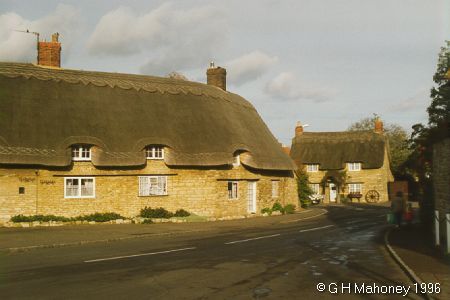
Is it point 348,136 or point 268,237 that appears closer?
point 268,237

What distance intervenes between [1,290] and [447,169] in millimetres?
12318

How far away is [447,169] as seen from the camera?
1502 cm

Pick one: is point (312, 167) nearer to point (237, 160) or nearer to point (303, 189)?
point (303, 189)

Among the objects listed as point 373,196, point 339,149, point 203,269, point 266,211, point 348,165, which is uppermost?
point 339,149

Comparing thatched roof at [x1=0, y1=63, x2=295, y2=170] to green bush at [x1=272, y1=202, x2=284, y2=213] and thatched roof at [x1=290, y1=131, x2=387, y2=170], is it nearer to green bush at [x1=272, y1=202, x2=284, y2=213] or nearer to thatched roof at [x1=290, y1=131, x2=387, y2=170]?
green bush at [x1=272, y1=202, x2=284, y2=213]

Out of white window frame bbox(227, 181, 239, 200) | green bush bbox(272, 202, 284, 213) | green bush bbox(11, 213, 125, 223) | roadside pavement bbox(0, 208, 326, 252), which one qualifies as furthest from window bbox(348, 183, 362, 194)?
green bush bbox(11, 213, 125, 223)

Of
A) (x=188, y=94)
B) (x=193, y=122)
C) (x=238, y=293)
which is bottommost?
→ (x=238, y=293)

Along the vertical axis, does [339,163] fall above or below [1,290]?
above

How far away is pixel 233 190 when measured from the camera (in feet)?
105

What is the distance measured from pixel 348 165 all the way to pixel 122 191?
129ft

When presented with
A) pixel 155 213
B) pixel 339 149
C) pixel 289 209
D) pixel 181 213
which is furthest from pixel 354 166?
pixel 155 213

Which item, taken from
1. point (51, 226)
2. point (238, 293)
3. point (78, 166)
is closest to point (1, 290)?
point (238, 293)

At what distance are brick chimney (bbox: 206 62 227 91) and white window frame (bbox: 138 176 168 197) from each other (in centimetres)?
1263

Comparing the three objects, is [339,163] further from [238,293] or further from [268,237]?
[238,293]
